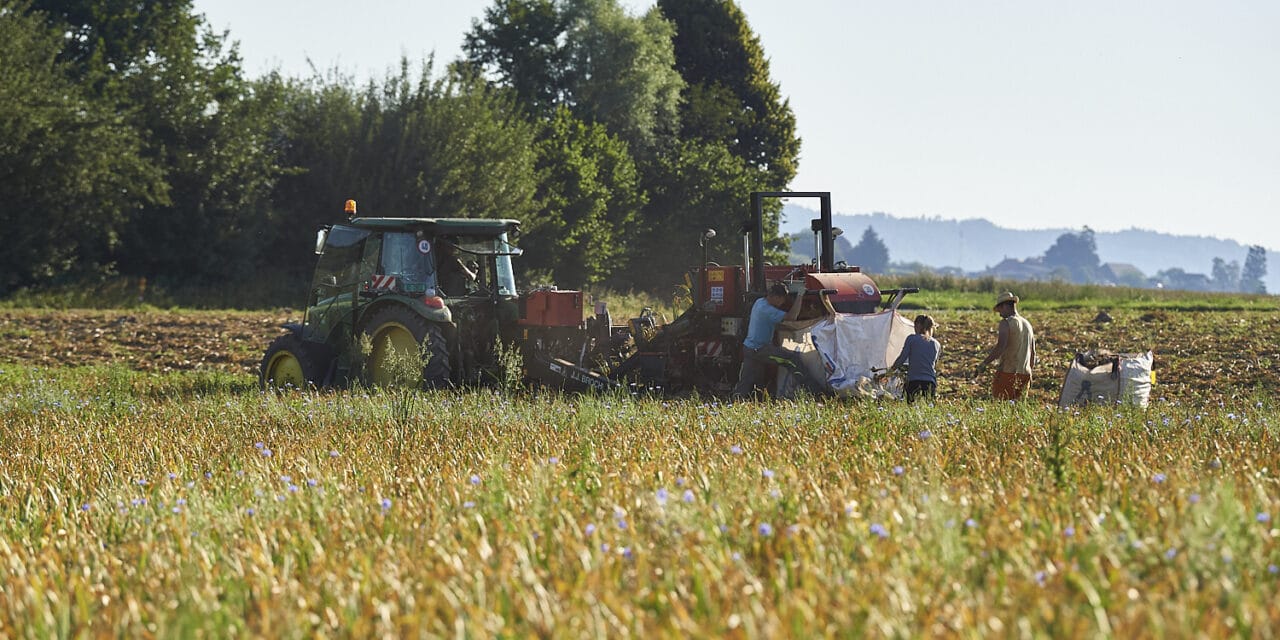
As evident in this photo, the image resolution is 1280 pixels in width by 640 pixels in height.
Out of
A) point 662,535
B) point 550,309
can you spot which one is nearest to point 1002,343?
point 550,309

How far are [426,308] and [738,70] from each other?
46856 mm

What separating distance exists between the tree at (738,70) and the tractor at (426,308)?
43.8 meters

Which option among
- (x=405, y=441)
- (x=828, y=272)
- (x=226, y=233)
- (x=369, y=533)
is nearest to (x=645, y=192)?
(x=226, y=233)

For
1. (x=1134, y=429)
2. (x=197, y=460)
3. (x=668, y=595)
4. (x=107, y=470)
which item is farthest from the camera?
(x=1134, y=429)

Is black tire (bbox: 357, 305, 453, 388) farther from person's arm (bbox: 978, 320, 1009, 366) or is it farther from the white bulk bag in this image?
the white bulk bag

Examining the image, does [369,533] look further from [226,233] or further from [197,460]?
[226,233]

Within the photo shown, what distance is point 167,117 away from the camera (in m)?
34.4

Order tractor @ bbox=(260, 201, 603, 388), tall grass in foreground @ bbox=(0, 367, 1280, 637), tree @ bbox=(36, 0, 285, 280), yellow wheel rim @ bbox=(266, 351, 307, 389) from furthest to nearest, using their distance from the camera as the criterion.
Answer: tree @ bbox=(36, 0, 285, 280)
yellow wheel rim @ bbox=(266, 351, 307, 389)
tractor @ bbox=(260, 201, 603, 388)
tall grass in foreground @ bbox=(0, 367, 1280, 637)

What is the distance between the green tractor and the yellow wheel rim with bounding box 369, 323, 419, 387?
0.03ft

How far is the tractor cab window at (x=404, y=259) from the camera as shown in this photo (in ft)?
44.9

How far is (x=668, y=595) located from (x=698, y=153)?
4520 centimetres

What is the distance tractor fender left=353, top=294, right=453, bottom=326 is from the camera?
12.9 m

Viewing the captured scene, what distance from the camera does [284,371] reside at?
14500 mm

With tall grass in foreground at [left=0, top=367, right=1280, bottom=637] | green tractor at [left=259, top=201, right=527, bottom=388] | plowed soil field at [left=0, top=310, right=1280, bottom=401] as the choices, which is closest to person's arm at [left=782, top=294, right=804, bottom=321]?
green tractor at [left=259, top=201, right=527, bottom=388]
